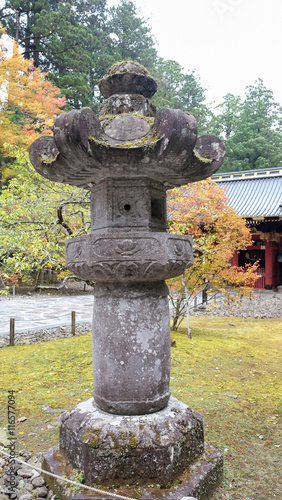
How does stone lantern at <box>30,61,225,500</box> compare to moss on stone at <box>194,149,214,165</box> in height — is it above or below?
below

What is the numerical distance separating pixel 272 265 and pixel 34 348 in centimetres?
1440

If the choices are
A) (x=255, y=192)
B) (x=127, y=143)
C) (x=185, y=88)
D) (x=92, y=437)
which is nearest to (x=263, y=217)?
(x=255, y=192)

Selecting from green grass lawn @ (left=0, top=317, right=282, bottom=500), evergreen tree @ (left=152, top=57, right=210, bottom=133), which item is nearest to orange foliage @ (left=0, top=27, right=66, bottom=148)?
green grass lawn @ (left=0, top=317, right=282, bottom=500)

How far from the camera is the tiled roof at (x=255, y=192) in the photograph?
727 inches

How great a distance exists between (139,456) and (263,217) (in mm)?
15982

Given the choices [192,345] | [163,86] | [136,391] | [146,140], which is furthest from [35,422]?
[163,86]

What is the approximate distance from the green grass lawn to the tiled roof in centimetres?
1087

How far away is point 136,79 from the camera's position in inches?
117

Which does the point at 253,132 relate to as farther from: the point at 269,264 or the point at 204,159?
the point at 204,159

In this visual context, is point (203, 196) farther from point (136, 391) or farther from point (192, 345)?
point (136, 391)

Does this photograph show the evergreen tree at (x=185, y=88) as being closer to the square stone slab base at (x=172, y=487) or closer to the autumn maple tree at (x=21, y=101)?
the autumn maple tree at (x=21, y=101)

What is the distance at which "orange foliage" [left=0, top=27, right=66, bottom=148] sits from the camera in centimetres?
1658

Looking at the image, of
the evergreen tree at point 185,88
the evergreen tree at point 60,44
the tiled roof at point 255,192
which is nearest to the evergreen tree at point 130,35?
the evergreen tree at point 60,44

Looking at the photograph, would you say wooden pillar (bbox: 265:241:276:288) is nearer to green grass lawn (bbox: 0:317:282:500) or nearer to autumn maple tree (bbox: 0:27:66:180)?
green grass lawn (bbox: 0:317:282:500)
